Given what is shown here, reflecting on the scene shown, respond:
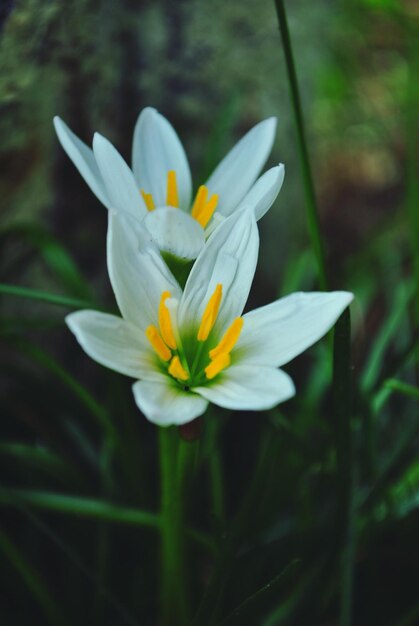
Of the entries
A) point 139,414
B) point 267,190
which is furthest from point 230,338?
point 139,414

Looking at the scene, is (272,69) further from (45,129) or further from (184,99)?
(45,129)

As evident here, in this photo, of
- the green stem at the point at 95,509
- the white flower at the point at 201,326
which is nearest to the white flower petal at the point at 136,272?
the white flower at the point at 201,326

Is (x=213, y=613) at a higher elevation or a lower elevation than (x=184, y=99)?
lower

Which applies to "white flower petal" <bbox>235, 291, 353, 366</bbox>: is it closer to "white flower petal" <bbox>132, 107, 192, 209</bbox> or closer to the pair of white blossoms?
the pair of white blossoms

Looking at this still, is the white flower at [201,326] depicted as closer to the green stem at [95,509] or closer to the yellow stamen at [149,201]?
the yellow stamen at [149,201]

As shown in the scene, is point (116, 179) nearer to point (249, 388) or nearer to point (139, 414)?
point (249, 388)

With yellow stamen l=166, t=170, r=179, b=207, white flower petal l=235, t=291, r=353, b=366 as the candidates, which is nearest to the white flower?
white flower petal l=235, t=291, r=353, b=366

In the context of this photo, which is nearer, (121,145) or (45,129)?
(45,129)

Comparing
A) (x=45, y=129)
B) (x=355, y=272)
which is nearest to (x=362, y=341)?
(x=355, y=272)
